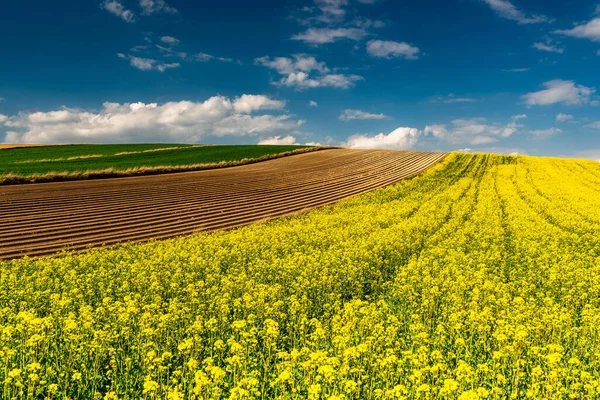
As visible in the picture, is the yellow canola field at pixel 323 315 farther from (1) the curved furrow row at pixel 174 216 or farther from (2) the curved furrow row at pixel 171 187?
(2) the curved furrow row at pixel 171 187

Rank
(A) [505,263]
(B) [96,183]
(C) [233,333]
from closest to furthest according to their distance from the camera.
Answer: (C) [233,333], (A) [505,263], (B) [96,183]

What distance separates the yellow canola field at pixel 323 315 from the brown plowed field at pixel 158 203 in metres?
3.19

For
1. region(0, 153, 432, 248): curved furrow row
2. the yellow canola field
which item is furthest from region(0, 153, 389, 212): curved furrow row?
the yellow canola field

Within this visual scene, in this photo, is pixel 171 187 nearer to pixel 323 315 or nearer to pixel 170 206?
pixel 170 206

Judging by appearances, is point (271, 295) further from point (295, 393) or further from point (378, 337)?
point (295, 393)

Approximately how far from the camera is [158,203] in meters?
28.3

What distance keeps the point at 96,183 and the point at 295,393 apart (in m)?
31.3

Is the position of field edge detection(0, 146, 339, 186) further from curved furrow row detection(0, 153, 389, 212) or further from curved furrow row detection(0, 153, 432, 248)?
curved furrow row detection(0, 153, 432, 248)

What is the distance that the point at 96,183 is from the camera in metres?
32.4

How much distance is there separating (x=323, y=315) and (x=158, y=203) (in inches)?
841

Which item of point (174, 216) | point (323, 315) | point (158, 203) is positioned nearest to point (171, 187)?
point (158, 203)

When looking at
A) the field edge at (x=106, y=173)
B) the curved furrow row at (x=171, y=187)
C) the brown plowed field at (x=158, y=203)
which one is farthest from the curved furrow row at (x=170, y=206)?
the field edge at (x=106, y=173)

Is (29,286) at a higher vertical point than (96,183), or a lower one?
lower

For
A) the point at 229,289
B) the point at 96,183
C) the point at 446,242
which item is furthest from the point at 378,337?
the point at 96,183
